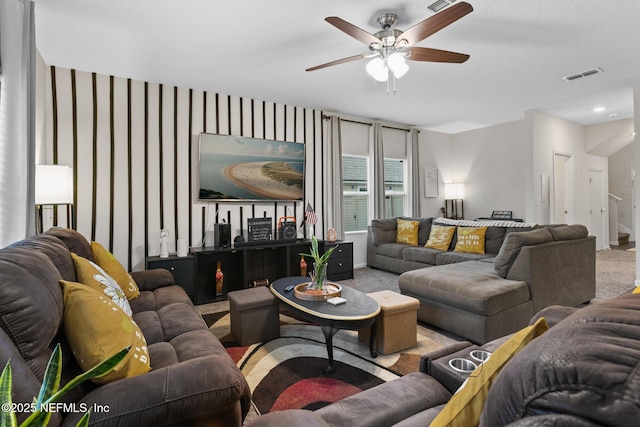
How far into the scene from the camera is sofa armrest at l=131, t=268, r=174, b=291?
283cm

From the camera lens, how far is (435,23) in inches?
86.3

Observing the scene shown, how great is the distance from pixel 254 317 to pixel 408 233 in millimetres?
3433

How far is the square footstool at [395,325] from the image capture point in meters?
2.38

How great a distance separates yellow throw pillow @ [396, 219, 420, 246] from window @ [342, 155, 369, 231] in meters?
0.69

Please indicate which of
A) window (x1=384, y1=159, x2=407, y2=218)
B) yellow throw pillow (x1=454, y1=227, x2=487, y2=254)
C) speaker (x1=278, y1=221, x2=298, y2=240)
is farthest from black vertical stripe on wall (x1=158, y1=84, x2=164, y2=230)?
yellow throw pillow (x1=454, y1=227, x2=487, y2=254)

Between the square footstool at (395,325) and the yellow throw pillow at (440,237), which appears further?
the yellow throw pillow at (440,237)

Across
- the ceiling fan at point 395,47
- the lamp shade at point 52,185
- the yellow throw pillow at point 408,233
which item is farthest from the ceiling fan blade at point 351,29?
the yellow throw pillow at point 408,233

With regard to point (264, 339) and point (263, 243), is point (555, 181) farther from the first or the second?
point (264, 339)

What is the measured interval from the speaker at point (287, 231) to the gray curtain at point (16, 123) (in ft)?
8.99

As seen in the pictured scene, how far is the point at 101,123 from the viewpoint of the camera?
12.1 ft

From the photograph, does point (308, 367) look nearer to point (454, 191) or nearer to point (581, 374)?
point (581, 374)

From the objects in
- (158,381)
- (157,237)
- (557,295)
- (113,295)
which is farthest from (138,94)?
(557,295)

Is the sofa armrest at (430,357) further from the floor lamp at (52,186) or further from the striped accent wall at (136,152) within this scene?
the striped accent wall at (136,152)

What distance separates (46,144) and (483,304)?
14.7 ft
